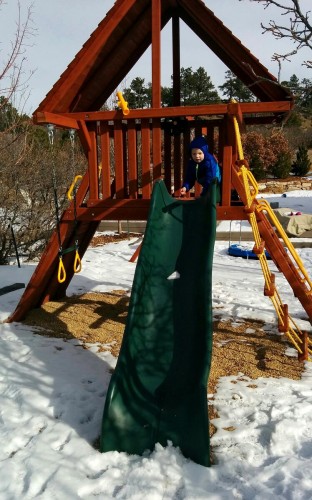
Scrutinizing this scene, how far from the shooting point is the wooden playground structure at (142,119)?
4188 mm

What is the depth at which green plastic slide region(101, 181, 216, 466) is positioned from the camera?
9.53ft

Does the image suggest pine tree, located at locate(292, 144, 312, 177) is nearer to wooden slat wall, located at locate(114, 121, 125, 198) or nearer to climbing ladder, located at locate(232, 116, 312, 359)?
climbing ladder, located at locate(232, 116, 312, 359)

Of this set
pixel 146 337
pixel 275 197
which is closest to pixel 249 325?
pixel 146 337

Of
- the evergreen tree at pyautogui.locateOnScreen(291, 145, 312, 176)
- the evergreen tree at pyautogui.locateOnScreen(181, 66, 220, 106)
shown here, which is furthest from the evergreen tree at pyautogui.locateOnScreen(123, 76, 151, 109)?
the evergreen tree at pyautogui.locateOnScreen(291, 145, 312, 176)

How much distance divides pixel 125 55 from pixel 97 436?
4.35 meters

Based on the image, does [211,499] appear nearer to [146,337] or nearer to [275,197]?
[146,337]

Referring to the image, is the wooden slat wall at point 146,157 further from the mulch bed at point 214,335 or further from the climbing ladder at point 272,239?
the mulch bed at point 214,335

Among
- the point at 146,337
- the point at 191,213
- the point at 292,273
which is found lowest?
the point at 146,337

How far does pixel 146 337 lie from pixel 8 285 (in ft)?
13.5

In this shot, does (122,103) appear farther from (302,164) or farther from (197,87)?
(197,87)

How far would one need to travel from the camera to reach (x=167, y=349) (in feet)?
10.8

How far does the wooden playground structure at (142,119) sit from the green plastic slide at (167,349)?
0.73 metres

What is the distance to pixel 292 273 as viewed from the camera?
14.3 feet

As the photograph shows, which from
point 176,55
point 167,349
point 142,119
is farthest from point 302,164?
point 167,349
